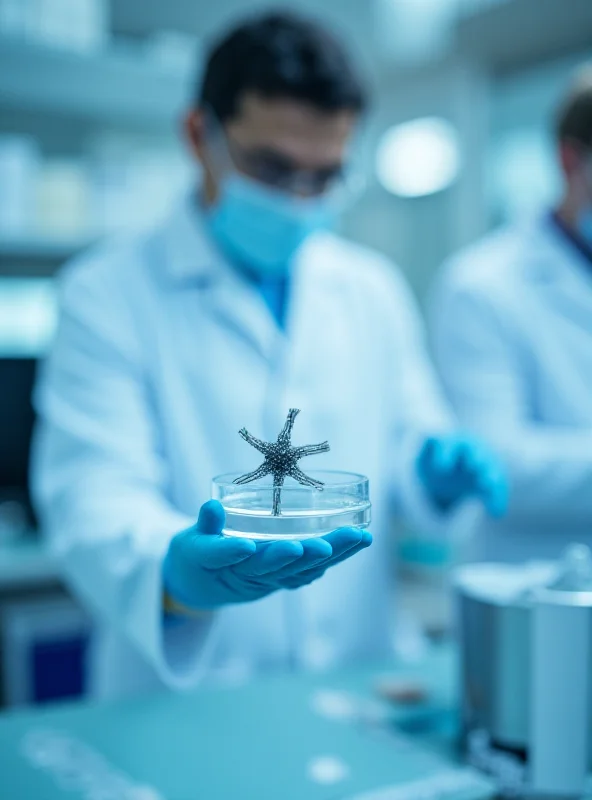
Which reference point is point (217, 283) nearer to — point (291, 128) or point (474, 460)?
point (291, 128)

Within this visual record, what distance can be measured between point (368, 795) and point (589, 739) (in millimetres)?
266

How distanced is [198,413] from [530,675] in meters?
0.67

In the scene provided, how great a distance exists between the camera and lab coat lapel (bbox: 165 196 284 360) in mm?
1479

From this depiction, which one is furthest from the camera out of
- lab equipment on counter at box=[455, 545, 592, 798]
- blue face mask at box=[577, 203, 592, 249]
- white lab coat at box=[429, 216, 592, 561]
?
blue face mask at box=[577, 203, 592, 249]

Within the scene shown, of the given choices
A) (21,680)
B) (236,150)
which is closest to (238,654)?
(236,150)

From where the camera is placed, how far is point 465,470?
1298mm

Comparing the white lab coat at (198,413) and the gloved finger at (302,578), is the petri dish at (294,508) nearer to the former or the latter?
the gloved finger at (302,578)

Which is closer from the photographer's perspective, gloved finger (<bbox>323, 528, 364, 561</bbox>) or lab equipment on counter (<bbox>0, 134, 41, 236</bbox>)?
gloved finger (<bbox>323, 528, 364, 561</bbox>)

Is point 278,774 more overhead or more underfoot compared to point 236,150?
more underfoot

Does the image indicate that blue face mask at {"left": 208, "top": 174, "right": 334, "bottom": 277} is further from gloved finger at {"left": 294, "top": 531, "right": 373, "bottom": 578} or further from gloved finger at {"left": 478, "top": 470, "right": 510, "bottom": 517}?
gloved finger at {"left": 294, "top": 531, "right": 373, "bottom": 578}

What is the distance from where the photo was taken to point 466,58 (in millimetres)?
4027

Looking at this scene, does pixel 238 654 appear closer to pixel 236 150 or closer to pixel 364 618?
pixel 364 618

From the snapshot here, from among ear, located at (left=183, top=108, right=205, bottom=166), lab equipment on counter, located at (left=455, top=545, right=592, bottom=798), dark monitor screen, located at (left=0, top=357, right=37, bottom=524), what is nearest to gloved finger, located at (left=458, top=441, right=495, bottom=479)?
lab equipment on counter, located at (left=455, top=545, right=592, bottom=798)

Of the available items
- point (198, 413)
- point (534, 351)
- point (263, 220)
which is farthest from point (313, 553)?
point (534, 351)
